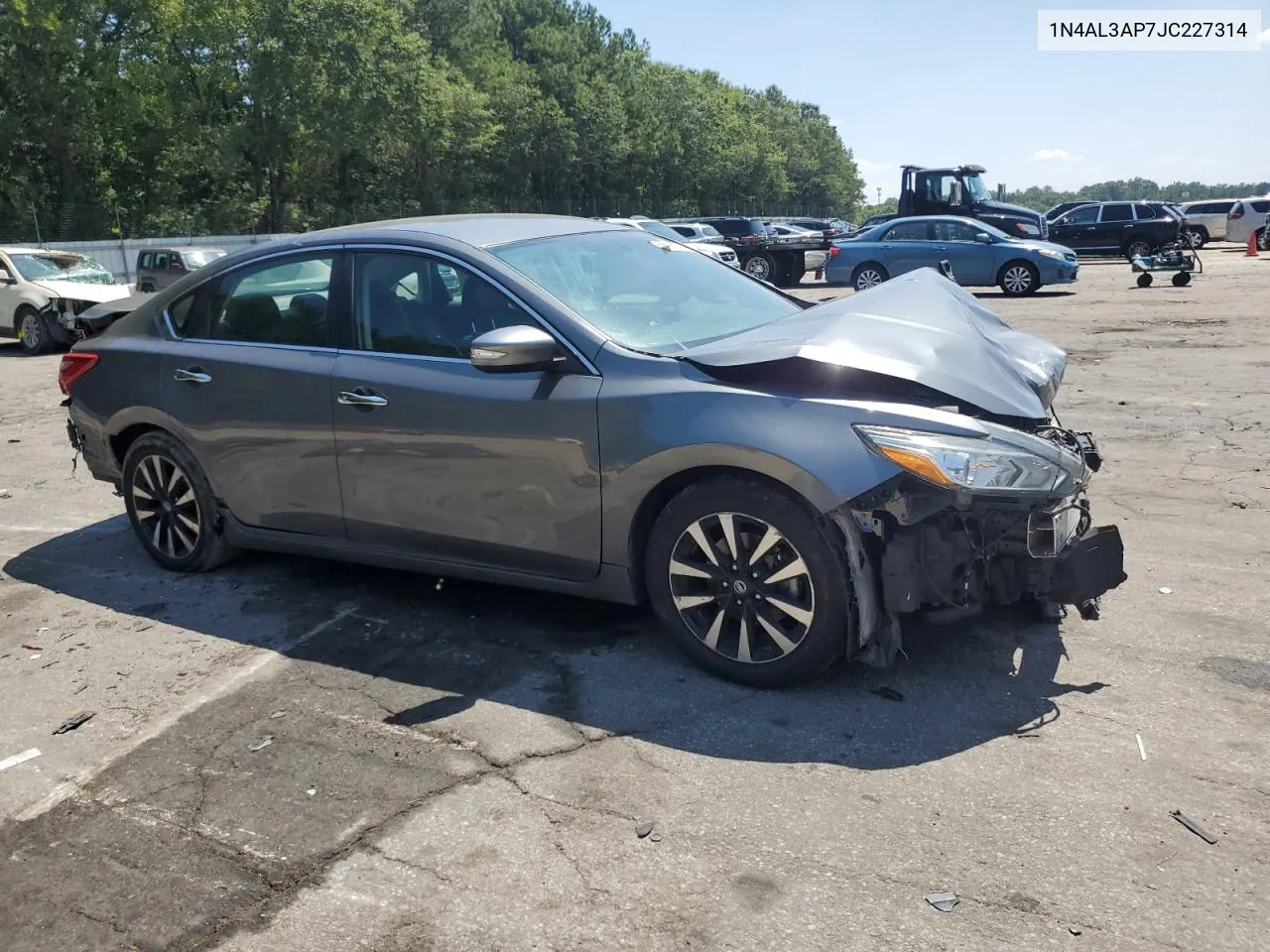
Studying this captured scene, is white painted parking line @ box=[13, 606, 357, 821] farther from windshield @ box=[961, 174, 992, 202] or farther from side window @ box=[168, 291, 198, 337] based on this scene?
windshield @ box=[961, 174, 992, 202]

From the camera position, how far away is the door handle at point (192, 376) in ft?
16.5

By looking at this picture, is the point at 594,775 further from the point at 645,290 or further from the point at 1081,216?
A: the point at 1081,216

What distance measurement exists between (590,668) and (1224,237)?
134ft

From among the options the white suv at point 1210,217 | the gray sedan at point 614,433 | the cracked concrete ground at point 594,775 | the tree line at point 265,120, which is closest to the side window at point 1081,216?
the white suv at point 1210,217

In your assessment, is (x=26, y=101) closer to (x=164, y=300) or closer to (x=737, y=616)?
(x=164, y=300)

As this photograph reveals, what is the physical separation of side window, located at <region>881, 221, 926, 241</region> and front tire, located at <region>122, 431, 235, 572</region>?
17.5 metres

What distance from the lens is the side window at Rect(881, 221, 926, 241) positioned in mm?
20422

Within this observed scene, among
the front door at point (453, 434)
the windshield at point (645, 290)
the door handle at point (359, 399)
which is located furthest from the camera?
the door handle at point (359, 399)

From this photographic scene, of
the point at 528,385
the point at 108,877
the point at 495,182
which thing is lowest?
the point at 108,877

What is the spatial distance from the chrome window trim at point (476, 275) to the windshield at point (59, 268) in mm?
15065

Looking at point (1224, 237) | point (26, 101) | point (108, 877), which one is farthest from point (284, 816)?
point (1224, 237)

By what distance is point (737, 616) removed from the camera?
12.5 feet

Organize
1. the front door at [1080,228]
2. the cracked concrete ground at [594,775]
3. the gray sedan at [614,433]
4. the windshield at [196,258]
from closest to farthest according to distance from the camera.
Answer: the cracked concrete ground at [594,775]
the gray sedan at [614,433]
the windshield at [196,258]
the front door at [1080,228]

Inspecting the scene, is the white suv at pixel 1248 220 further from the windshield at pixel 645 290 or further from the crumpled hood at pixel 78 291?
the windshield at pixel 645 290
